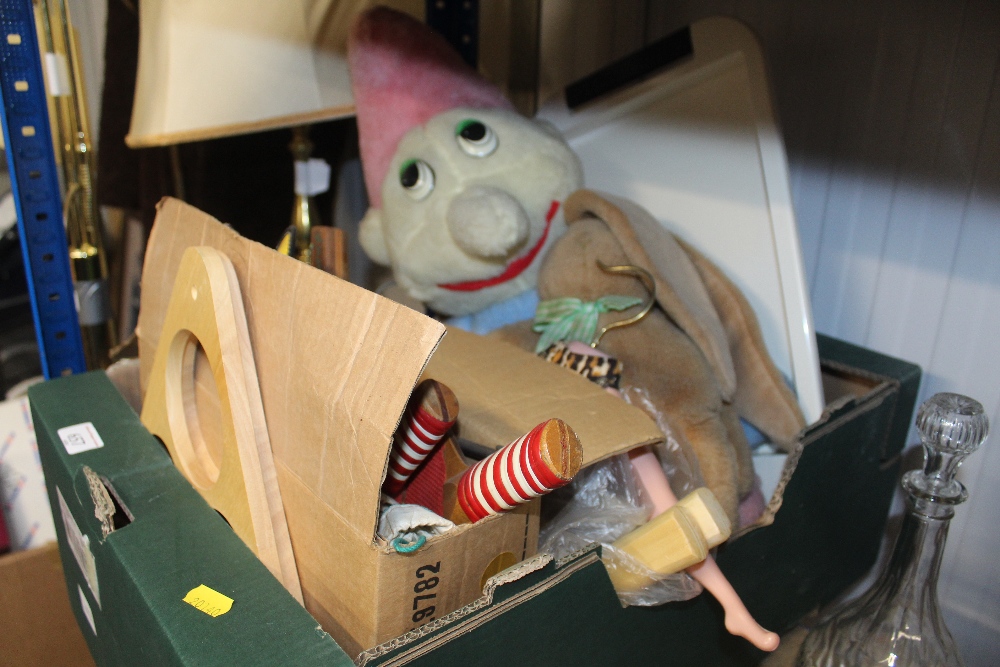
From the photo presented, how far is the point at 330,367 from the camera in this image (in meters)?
0.45

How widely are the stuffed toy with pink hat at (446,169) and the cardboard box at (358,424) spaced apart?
7.9 inches

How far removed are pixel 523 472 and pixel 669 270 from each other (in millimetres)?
328

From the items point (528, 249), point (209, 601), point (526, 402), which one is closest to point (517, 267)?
point (528, 249)

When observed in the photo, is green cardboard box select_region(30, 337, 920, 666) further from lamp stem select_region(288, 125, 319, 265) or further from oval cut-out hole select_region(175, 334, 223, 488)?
lamp stem select_region(288, 125, 319, 265)

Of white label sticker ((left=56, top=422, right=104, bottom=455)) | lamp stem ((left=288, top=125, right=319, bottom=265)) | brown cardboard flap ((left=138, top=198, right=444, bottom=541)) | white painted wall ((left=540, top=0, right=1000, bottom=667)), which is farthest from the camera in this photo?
lamp stem ((left=288, top=125, right=319, bottom=265))

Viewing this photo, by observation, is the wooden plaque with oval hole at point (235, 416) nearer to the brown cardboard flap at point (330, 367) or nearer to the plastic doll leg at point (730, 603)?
the brown cardboard flap at point (330, 367)

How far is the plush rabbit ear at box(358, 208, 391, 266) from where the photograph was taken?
837mm

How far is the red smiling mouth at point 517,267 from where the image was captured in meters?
0.77

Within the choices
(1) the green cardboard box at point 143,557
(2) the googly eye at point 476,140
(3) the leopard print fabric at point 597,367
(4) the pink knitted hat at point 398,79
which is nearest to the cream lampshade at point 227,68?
(4) the pink knitted hat at point 398,79

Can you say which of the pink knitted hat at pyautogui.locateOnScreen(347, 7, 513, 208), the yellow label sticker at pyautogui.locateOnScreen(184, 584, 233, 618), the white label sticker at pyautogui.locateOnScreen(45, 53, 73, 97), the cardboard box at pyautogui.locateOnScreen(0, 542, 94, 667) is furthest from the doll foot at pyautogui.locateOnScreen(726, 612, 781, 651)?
the white label sticker at pyautogui.locateOnScreen(45, 53, 73, 97)

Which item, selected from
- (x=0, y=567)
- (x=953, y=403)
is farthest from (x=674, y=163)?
(x=0, y=567)

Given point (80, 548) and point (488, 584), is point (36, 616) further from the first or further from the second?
point (488, 584)

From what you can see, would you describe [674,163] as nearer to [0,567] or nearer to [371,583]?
[371,583]

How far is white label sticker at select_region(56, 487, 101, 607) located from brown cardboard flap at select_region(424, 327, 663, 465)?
303 mm
